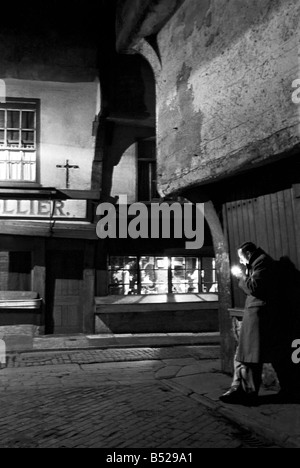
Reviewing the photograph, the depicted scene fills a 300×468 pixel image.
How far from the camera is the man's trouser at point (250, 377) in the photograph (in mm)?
4942

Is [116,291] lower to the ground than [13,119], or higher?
lower

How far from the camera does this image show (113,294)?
12.4 m

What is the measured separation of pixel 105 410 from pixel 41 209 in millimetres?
7836

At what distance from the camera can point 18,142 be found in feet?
39.6

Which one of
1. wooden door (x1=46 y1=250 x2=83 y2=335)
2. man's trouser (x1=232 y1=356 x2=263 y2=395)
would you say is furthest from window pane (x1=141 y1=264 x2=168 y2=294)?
man's trouser (x1=232 y1=356 x2=263 y2=395)

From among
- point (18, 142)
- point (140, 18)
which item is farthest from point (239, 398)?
point (18, 142)

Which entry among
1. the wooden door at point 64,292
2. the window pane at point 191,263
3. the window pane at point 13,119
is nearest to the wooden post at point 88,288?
the wooden door at point 64,292

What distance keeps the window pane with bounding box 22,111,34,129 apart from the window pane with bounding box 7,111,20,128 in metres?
0.15

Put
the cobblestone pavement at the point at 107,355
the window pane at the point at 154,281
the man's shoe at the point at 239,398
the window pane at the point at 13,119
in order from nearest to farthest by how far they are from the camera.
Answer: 1. the man's shoe at the point at 239,398
2. the cobblestone pavement at the point at 107,355
3. the window pane at the point at 13,119
4. the window pane at the point at 154,281

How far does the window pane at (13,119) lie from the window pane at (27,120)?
0.50 feet

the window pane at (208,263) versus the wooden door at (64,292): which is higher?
the window pane at (208,263)

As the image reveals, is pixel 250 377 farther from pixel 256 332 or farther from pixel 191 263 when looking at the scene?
pixel 191 263

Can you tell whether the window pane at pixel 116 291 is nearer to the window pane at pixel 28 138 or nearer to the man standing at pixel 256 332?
the window pane at pixel 28 138
